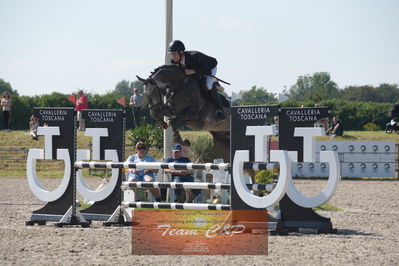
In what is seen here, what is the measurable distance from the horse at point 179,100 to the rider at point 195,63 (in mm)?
84

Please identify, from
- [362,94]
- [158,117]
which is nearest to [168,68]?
[158,117]

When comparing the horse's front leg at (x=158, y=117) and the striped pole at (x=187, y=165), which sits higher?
the horse's front leg at (x=158, y=117)

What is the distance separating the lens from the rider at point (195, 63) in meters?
8.87

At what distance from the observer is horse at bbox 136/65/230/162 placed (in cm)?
864

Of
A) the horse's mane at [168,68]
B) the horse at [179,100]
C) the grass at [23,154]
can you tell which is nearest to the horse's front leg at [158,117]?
the horse at [179,100]

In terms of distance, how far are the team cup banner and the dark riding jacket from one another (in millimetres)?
1951

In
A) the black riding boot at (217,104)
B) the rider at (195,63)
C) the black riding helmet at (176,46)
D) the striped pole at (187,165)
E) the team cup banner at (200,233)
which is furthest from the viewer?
the black riding boot at (217,104)

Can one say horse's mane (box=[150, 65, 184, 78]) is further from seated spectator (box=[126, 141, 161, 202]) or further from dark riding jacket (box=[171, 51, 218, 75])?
seated spectator (box=[126, 141, 161, 202])

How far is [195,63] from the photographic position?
8969mm

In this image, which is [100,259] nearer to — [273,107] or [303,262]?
[303,262]

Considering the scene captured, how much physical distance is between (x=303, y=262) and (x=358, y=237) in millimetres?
1856

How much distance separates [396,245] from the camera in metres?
6.55

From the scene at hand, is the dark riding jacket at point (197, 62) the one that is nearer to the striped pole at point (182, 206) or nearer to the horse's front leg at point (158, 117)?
the horse's front leg at point (158, 117)

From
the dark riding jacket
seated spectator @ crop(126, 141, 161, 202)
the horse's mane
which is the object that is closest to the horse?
the horse's mane
